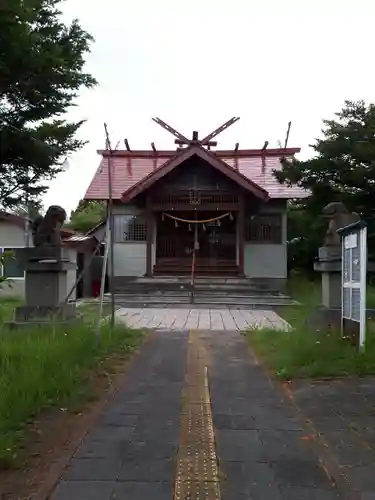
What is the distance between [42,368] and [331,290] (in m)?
5.77

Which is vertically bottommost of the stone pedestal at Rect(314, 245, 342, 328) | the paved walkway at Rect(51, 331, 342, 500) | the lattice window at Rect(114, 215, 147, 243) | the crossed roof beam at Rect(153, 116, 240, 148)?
the paved walkway at Rect(51, 331, 342, 500)

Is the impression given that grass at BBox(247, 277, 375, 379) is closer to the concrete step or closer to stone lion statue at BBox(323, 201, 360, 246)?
stone lion statue at BBox(323, 201, 360, 246)

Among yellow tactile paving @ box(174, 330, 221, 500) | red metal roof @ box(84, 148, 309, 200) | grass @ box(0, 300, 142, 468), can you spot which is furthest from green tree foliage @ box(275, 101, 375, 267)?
yellow tactile paving @ box(174, 330, 221, 500)

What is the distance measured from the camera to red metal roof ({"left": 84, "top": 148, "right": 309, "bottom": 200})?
79.7ft

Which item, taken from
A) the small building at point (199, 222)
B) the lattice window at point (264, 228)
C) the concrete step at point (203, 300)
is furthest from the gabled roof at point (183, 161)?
the concrete step at point (203, 300)

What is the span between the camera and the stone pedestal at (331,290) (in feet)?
33.3

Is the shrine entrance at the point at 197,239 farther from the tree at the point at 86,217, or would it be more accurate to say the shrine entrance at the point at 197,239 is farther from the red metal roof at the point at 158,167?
the tree at the point at 86,217

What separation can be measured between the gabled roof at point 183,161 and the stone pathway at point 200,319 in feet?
23.1

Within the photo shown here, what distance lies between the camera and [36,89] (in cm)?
899

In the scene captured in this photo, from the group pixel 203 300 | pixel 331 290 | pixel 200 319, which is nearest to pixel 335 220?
pixel 331 290

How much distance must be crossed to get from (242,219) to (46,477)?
65.5 ft

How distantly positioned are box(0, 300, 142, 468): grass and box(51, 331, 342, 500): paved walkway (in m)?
0.51

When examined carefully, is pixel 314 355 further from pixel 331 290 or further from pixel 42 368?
pixel 42 368

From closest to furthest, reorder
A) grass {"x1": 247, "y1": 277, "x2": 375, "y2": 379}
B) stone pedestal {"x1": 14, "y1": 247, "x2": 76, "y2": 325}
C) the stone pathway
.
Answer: grass {"x1": 247, "y1": 277, "x2": 375, "y2": 379}
stone pedestal {"x1": 14, "y1": 247, "x2": 76, "y2": 325}
the stone pathway
